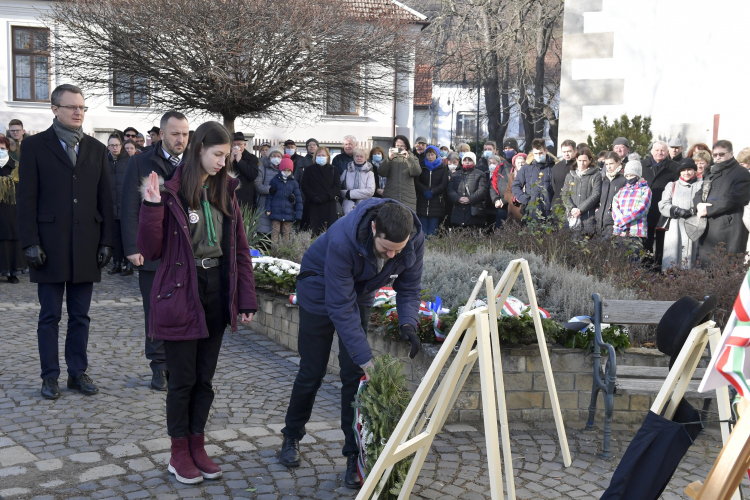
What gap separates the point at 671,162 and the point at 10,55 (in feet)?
80.4

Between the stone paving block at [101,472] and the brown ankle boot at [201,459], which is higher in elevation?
the brown ankle boot at [201,459]

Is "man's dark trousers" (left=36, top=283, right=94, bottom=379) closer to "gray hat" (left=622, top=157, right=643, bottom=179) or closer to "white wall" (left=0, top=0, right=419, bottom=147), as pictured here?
"gray hat" (left=622, top=157, right=643, bottom=179)

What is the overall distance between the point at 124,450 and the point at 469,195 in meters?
8.29

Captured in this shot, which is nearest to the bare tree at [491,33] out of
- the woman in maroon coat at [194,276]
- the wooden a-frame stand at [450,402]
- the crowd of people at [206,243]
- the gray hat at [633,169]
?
the gray hat at [633,169]

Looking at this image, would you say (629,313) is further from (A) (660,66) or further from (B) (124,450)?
(A) (660,66)

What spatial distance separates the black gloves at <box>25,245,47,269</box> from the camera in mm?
5297

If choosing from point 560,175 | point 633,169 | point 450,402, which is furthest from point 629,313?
point 560,175

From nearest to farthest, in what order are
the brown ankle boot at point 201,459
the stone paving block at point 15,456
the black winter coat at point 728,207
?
the brown ankle boot at point 201,459 < the stone paving block at point 15,456 < the black winter coat at point 728,207

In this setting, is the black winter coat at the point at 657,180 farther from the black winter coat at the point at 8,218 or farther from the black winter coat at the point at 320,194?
the black winter coat at the point at 8,218

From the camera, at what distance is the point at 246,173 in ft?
36.0

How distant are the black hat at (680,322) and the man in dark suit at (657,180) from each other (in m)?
7.36

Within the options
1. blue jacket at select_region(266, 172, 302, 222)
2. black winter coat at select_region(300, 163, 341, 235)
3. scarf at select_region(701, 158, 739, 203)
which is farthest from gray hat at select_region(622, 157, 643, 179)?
blue jacket at select_region(266, 172, 302, 222)

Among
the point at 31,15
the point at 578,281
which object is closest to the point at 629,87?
the point at 578,281

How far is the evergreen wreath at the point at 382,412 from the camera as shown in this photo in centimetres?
380
